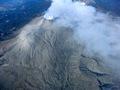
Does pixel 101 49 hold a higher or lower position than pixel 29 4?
lower

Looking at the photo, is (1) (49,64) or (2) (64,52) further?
(2) (64,52)

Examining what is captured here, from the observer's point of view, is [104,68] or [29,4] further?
[29,4]

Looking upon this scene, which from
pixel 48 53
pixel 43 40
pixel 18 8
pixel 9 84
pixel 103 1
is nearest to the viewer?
pixel 9 84

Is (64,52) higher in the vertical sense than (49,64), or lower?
higher

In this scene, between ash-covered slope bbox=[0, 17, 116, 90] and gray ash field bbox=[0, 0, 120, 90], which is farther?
gray ash field bbox=[0, 0, 120, 90]

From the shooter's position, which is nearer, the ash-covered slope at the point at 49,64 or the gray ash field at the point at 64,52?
the ash-covered slope at the point at 49,64

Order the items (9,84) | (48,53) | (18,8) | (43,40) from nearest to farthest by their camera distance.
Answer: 1. (9,84)
2. (48,53)
3. (43,40)
4. (18,8)

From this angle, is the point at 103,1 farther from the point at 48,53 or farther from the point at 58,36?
the point at 48,53

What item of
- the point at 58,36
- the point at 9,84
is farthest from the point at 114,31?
the point at 9,84
